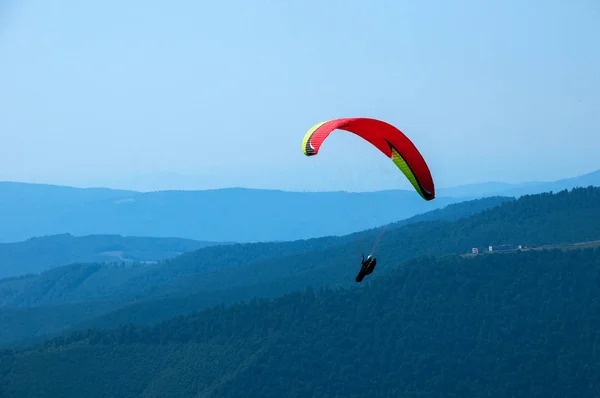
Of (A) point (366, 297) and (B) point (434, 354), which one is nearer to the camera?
(B) point (434, 354)

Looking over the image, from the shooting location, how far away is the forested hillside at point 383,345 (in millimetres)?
129000

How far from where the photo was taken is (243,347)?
14612 cm

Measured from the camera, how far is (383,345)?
142 m

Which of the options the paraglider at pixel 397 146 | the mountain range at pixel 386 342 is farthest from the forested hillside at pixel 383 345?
the paraglider at pixel 397 146

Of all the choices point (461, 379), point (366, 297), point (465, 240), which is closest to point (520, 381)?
point (461, 379)

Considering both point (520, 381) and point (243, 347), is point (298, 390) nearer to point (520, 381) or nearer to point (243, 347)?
point (243, 347)

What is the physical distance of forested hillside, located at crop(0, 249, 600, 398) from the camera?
129000 millimetres

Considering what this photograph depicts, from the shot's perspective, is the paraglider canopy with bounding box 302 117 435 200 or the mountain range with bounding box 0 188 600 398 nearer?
the paraglider canopy with bounding box 302 117 435 200

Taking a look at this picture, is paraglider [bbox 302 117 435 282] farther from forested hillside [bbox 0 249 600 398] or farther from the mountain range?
the mountain range

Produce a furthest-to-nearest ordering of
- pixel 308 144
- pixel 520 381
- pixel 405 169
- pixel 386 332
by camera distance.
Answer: pixel 386 332
pixel 520 381
pixel 405 169
pixel 308 144

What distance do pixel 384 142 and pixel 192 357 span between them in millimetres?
100906

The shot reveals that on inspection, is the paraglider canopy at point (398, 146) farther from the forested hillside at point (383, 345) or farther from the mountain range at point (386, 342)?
the mountain range at point (386, 342)

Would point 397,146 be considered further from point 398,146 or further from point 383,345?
point 383,345

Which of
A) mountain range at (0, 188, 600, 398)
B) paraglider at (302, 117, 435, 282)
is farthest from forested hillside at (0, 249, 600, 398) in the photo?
paraglider at (302, 117, 435, 282)
